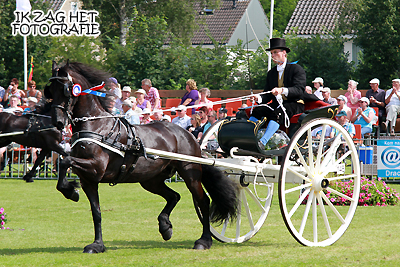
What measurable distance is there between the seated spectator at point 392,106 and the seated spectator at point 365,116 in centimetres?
59

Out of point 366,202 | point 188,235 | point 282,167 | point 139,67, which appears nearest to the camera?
point 282,167

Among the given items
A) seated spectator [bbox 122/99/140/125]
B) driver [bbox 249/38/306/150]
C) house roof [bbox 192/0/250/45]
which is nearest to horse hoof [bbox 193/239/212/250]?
driver [bbox 249/38/306/150]

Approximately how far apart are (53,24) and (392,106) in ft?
70.8

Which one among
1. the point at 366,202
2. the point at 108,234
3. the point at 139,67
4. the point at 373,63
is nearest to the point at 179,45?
the point at 139,67

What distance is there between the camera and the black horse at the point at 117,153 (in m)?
5.98

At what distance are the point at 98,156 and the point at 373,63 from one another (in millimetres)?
16749

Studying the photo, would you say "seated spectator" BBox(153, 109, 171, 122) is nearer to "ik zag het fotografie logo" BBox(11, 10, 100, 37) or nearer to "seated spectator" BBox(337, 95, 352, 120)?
"seated spectator" BBox(337, 95, 352, 120)

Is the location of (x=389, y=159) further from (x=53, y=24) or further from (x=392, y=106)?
(x=53, y=24)

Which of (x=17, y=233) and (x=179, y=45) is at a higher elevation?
(x=179, y=45)

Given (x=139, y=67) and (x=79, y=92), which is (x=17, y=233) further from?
(x=139, y=67)

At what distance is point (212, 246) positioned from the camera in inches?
272

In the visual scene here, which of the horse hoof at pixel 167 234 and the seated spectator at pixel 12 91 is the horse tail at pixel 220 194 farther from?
the seated spectator at pixel 12 91

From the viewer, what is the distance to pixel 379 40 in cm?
2016

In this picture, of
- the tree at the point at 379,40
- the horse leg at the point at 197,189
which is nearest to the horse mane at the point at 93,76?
the horse leg at the point at 197,189
